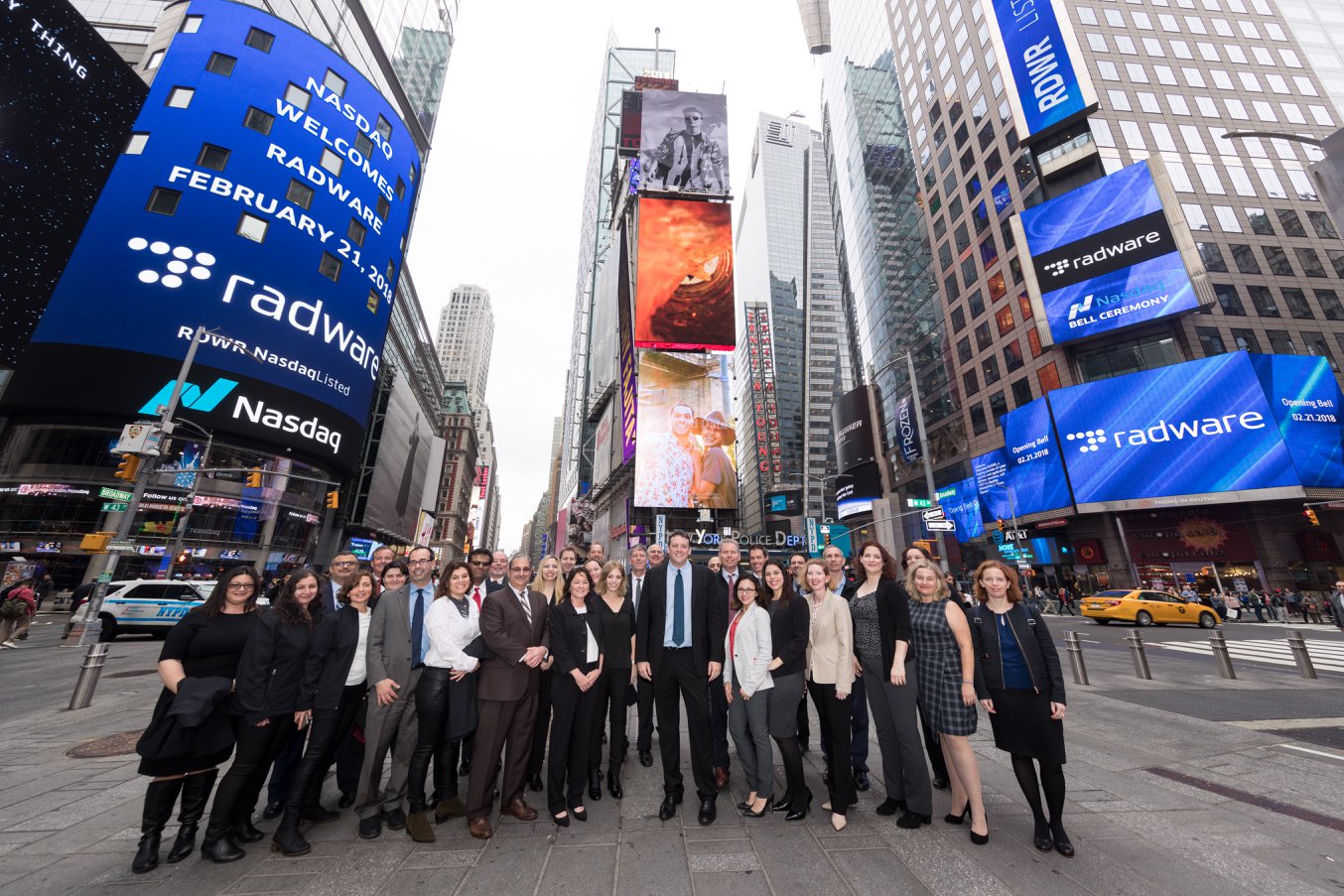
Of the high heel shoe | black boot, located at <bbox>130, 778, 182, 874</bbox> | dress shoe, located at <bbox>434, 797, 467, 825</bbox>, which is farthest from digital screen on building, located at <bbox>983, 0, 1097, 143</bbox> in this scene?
black boot, located at <bbox>130, 778, 182, 874</bbox>

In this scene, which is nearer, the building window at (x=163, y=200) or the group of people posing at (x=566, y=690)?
the group of people posing at (x=566, y=690)

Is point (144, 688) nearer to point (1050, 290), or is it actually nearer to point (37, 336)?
point (37, 336)

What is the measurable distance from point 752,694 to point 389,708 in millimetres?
3400

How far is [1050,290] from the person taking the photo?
115 ft

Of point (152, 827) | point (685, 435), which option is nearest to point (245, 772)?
point (152, 827)

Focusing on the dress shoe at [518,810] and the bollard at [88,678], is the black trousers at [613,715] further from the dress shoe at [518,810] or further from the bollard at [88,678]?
the bollard at [88,678]

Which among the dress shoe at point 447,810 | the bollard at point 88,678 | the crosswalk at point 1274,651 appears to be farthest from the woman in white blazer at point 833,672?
the crosswalk at point 1274,651

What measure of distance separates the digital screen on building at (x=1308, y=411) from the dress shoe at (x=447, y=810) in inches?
1675

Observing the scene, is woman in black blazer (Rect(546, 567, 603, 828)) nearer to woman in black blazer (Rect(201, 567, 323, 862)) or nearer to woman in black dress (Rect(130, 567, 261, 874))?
woman in black blazer (Rect(201, 567, 323, 862))

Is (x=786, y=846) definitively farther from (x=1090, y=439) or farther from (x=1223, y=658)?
(x=1090, y=439)

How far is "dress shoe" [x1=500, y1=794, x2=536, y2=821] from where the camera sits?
4508 mm

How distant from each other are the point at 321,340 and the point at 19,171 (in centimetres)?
2427

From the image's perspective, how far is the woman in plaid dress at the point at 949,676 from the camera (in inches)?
167

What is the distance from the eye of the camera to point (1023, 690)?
4.26 m
